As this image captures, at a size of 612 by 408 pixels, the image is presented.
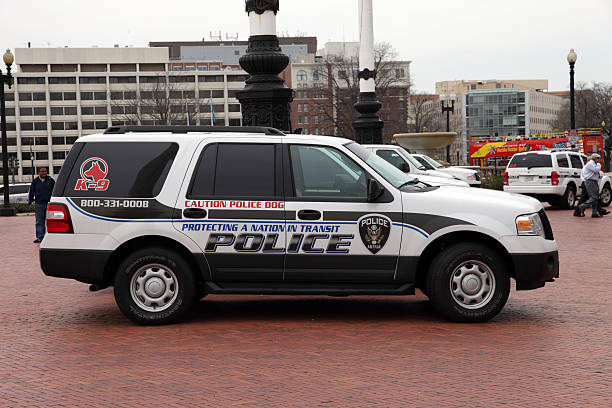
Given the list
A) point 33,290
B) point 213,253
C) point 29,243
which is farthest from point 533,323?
point 29,243

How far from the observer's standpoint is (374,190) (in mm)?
8102

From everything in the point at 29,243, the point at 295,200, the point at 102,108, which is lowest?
the point at 29,243

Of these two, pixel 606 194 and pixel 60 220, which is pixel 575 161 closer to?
pixel 606 194

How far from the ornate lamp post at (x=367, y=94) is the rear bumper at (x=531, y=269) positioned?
62.9ft

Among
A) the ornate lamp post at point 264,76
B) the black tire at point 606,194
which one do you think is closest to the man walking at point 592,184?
the black tire at point 606,194

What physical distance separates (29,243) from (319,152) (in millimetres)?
13010

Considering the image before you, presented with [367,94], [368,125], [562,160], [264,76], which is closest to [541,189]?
[562,160]

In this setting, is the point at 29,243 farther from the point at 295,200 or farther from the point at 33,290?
the point at 295,200

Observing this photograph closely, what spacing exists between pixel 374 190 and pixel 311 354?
6.04 ft

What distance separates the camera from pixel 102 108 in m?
141

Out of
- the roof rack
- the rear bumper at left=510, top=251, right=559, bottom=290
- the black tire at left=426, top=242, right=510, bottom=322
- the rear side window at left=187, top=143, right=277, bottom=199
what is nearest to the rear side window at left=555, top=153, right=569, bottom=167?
the rear bumper at left=510, top=251, right=559, bottom=290

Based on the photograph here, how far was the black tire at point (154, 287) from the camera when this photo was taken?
8.28m

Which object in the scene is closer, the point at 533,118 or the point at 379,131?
the point at 379,131

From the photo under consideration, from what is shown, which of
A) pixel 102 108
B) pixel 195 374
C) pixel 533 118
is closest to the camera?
pixel 195 374
